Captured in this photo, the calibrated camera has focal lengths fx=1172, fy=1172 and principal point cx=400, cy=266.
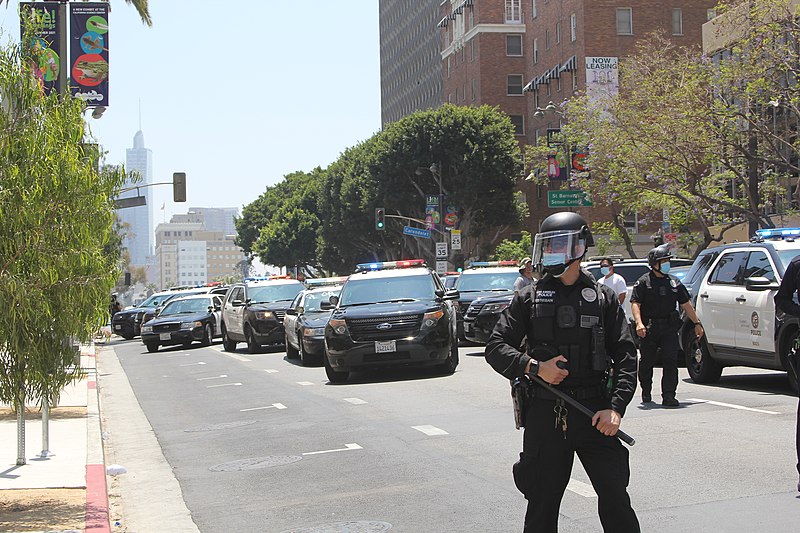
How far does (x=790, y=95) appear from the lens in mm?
31578

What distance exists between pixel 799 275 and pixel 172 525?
492 centimetres

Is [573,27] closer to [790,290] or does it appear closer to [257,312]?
[257,312]

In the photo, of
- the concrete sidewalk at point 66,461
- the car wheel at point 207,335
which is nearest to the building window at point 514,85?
the car wheel at point 207,335

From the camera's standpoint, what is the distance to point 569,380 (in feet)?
18.5

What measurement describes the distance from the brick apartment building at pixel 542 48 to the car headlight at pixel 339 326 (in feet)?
110

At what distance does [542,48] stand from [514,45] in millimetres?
12139

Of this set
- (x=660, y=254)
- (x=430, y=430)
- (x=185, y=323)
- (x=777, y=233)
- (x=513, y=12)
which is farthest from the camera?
(x=513, y=12)

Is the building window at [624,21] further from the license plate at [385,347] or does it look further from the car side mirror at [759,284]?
the car side mirror at [759,284]

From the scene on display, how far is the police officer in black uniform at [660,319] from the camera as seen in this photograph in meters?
13.2

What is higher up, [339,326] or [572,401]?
[572,401]

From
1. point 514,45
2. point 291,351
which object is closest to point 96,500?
point 291,351

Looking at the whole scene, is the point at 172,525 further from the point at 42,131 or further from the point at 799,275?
the point at 799,275

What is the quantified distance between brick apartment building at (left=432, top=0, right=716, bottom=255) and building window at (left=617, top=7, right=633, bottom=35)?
0.19 feet

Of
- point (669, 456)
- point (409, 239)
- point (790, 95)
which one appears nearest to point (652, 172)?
point (790, 95)
